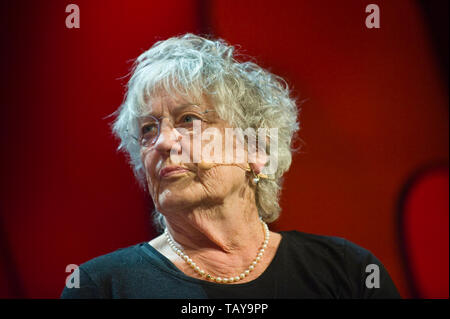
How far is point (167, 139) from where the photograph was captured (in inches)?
56.6

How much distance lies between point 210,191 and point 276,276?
349 mm

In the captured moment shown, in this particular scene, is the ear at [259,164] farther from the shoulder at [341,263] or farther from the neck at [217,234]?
the shoulder at [341,263]

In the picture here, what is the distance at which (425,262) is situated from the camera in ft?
6.31

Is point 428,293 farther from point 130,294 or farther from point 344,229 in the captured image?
point 130,294

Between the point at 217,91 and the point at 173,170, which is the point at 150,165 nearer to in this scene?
the point at 173,170

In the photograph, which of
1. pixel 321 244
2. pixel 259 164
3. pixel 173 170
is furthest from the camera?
pixel 321 244

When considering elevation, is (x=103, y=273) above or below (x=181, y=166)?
below

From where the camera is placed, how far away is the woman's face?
1.42m

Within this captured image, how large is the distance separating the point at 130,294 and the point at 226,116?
614mm

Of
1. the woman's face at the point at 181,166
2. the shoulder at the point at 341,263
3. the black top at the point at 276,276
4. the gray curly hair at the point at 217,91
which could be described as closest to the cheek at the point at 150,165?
Result: the woman's face at the point at 181,166

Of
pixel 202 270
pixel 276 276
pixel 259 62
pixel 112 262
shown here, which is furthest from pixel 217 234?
pixel 259 62

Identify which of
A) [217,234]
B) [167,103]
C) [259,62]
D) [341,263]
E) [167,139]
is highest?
[259,62]

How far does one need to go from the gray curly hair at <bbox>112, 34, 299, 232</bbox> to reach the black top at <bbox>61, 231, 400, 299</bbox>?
194mm
